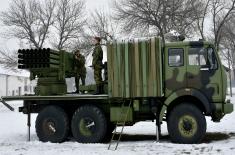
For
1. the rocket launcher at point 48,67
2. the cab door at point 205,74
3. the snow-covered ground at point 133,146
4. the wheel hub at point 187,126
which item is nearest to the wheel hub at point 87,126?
the snow-covered ground at point 133,146

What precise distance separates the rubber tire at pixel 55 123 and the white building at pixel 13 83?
1975 inches

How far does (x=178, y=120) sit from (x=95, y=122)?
8.33 feet

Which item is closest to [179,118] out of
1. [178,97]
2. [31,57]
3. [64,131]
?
[178,97]

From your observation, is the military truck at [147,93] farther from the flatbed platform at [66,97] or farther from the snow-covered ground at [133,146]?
the snow-covered ground at [133,146]

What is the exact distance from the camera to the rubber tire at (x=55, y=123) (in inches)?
563

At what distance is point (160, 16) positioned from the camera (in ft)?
106

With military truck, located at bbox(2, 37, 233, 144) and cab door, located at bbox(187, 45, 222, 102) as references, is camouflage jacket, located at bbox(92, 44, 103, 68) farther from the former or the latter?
cab door, located at bbox(187, 45, 222, 102)

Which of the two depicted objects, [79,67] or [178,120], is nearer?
[178,120]

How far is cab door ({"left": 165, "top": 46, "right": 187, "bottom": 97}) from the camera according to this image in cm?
1316

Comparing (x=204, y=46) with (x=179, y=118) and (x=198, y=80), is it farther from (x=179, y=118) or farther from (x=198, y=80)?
(x=179, y=118)

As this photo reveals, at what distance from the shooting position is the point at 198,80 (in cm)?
1308

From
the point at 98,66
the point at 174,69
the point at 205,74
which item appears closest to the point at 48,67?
the point at 98,66

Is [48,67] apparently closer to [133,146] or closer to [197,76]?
[133,146]

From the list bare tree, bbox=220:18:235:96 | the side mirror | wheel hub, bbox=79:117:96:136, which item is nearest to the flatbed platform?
wheel hub, bbox=79:117:96:136
